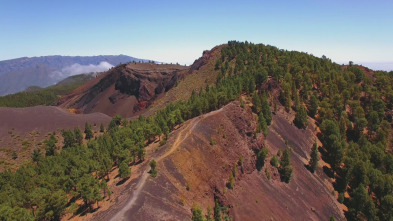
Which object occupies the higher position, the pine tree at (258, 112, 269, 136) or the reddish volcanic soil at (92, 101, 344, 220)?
the pine tree at (258, 112, 269, 136)

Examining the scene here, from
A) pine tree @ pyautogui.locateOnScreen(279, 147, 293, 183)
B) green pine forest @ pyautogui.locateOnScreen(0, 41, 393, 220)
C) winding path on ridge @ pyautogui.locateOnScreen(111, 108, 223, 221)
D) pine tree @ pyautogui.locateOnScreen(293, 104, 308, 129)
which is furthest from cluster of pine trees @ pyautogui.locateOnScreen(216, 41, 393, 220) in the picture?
winding path on ridge @ pyautogui.locateOnScreen(111, 108, 223, 221)

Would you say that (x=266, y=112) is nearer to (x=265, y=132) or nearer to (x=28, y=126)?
(x=265, y=132)

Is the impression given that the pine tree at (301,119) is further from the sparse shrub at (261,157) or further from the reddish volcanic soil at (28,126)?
the reddish volcanic soil at (28,126)

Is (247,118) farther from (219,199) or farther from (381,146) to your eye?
(381,146)

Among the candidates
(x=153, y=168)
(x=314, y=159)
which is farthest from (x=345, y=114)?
(x=153, y=168)

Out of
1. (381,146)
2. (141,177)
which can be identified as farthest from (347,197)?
(141,177)

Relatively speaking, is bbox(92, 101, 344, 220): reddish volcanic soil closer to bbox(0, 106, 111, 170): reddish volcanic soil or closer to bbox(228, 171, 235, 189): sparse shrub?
bbox(228, 171, 235, 189): sparse shrub
